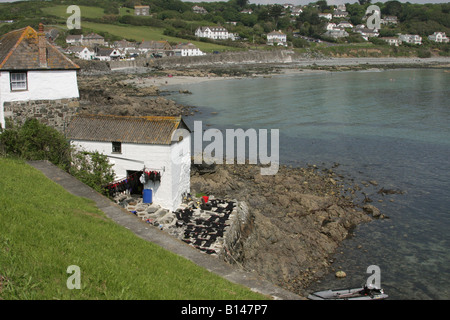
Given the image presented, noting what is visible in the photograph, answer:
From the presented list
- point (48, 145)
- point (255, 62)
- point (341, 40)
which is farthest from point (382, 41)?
point (48, 145)

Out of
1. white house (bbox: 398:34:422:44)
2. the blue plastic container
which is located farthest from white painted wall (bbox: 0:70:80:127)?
white house (bbox: 398:34:422:44)

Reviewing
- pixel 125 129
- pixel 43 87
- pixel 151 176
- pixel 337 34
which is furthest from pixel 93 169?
pixel 337 34

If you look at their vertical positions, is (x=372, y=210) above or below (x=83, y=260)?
below

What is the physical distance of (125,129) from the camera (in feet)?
62.2

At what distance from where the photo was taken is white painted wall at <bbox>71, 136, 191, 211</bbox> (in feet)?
59.9

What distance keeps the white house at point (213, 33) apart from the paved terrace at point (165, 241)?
16516 centimetres

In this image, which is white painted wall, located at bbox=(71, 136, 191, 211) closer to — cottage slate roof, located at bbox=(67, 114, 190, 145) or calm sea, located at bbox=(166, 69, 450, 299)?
cottage slate roof, located at bbox=(67, 114, 190, 145)

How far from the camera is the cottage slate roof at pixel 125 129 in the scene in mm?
18359

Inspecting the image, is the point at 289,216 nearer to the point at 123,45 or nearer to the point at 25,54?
the point at 25,54

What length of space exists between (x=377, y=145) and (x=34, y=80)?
31.1m

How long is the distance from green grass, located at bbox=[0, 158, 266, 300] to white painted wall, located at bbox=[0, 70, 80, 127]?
8339 mm

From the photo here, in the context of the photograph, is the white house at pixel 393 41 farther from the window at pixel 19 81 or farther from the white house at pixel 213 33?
the window at pixel 19 81

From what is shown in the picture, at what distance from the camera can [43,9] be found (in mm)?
165500

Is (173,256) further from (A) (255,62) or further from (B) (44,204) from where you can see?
(A) (255,62)
